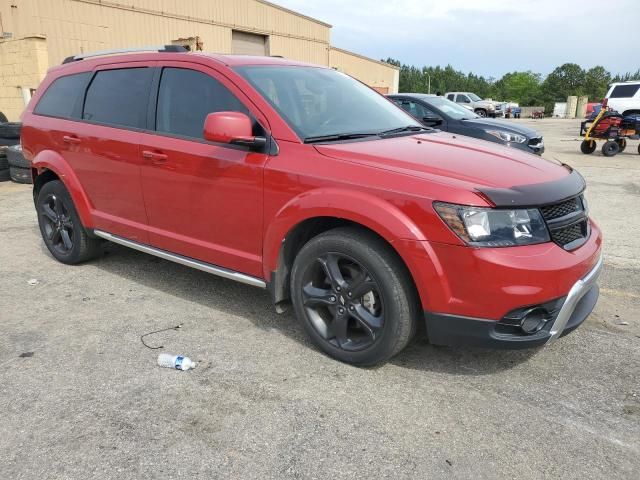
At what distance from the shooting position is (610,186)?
9.48 metres

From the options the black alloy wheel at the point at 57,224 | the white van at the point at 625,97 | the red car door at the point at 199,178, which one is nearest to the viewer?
the red car door at the point at 199,178

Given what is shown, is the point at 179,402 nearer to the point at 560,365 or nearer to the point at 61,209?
the point at 560,365

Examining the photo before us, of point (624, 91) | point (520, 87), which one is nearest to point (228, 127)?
point (624, 91)

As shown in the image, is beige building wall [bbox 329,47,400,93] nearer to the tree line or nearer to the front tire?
the tree line

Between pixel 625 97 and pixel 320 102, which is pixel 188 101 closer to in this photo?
pixel 320 102

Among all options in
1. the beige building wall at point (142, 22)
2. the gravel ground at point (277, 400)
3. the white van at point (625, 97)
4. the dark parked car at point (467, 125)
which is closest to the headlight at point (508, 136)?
the dark parked car at point (467, 125)

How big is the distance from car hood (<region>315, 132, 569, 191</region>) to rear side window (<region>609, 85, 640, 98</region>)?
74.8 feet

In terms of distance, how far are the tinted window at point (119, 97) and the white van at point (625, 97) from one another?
22.4 m

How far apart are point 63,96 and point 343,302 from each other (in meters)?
3.40

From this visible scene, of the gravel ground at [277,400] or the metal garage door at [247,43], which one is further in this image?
the metal garage door at [247,43]

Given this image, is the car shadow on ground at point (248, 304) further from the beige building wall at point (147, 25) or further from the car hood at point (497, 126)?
the beige building wall at point (147, 25)

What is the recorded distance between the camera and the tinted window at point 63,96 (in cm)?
462

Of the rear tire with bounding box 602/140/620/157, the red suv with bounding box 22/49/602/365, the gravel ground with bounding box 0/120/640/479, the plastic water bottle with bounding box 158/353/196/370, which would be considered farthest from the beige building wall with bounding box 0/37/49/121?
the rear tire with bounding box 602/140/620/157

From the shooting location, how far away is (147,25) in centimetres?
1939
